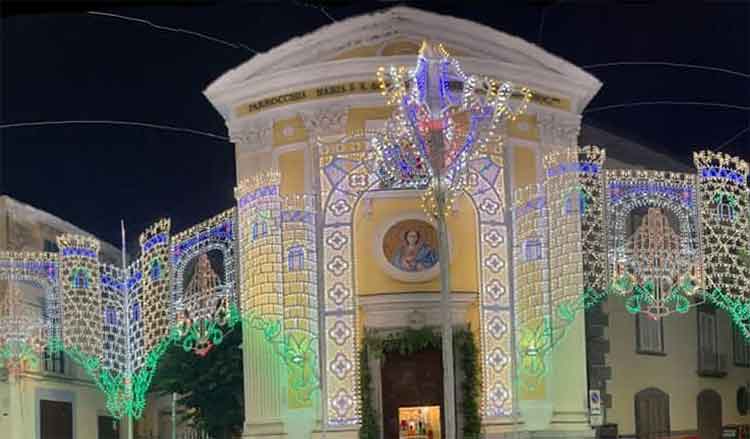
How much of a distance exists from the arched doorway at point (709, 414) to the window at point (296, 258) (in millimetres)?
3860

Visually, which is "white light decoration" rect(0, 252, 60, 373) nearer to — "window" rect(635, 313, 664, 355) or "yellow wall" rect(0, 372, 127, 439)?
"yellow wall" rect(0, 372, 127, 439)

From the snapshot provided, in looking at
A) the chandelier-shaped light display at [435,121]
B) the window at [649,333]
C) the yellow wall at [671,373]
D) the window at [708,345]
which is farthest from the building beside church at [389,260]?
the window at [708,345]

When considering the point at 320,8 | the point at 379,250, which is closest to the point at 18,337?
the point at 379,250

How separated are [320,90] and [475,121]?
149 cm

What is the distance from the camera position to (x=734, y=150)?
37.7ft

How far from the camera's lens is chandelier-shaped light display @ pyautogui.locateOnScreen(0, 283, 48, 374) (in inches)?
440

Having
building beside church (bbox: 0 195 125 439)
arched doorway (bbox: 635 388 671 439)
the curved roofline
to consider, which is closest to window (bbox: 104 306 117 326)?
building beside church (bbox: 0 195 125 439)

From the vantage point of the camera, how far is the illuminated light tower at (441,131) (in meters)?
9.95

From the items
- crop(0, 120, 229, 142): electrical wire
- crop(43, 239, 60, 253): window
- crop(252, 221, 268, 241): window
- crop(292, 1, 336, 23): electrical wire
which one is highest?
crop(292, 1, 336, 23): electrical wire

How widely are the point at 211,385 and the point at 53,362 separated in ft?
4.69

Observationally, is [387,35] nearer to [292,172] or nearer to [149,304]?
[292,172]

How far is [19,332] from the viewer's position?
443 inches

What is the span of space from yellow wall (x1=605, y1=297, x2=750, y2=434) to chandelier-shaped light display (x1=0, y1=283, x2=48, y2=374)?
506 cm

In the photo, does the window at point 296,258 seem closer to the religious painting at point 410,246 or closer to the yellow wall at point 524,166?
the religious painting at point 410,246
